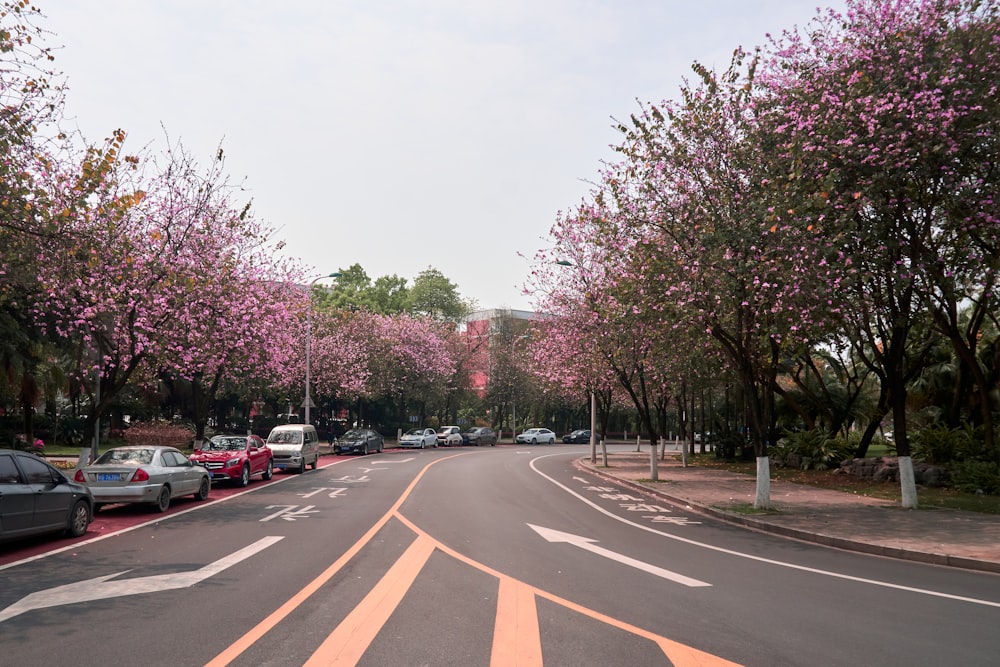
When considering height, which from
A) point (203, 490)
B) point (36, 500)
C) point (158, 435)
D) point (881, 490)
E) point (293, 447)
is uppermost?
point (158, 435)

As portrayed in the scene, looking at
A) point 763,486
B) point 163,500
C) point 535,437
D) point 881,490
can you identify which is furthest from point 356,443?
point 763,486

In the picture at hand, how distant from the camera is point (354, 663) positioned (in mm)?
5289

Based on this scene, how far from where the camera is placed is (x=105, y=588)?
791cm

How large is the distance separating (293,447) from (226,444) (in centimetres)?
458

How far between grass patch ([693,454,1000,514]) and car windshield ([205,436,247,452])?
1800 centimetres

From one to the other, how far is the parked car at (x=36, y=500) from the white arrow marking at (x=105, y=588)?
8.54ft

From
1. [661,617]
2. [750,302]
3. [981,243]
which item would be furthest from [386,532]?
[981,243]

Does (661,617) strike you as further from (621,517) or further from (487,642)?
(621,517)

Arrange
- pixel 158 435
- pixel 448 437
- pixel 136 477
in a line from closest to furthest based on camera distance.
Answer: pixel 136 477, pixel 158 435, pixel 448 437

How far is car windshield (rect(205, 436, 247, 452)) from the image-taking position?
72.3ft

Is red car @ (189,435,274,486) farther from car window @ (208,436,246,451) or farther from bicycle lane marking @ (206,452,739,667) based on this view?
bicycle lane marking @ (206,452,739,667)

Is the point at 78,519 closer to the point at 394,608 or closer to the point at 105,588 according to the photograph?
the point at 105,588

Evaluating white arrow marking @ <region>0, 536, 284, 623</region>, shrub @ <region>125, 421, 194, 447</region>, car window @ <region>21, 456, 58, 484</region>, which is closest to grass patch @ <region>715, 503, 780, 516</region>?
white arrow marking @ <region>0, 536, 284, 623</region>

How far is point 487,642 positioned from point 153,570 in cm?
526
